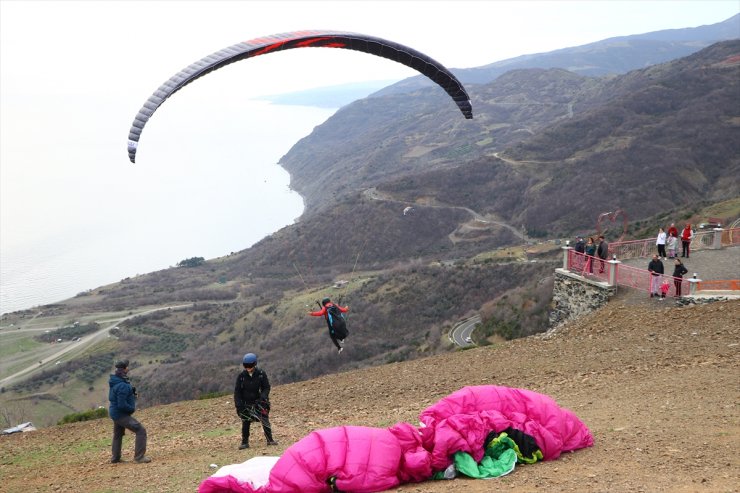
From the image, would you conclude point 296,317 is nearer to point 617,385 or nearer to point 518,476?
point 617,385

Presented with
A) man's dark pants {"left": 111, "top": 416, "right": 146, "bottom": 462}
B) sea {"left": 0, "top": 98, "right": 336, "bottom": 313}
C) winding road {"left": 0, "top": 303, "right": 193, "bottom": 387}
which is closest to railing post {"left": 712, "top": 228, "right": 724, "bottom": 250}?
man's dark pants {"left": 111, "top": 416, "right": 146, "bottom": 462}

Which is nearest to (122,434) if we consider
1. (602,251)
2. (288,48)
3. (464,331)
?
(288,48)

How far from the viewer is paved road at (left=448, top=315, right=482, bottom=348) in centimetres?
2883

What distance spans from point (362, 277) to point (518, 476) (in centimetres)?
5745

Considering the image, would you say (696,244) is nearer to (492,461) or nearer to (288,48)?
(288,48)

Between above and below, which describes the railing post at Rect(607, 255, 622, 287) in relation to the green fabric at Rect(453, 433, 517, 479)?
above

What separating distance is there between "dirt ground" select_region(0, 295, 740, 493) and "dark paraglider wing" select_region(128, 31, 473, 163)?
5.37m

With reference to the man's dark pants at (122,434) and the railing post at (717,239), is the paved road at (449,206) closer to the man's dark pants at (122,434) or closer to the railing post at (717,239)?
the railing post at (717,239)

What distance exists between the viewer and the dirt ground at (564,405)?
6.48 m

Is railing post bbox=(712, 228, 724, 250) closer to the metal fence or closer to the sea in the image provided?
the metal fence

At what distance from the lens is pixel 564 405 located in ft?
34.1

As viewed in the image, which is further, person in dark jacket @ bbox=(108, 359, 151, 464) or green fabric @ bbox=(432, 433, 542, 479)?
person in dark jacket @ bbox=(108, 359, 151, 464)

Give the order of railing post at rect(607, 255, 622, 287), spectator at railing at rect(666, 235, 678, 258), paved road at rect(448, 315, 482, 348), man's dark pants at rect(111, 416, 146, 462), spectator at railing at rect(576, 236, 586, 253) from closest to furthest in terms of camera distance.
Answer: man's dark pants at rect(111, 416, 146, 462)
railing post at rect(607, 255, 622, 287)
spectator at railing at rect(576, 236, 586, 253)
spectator at railing at rect(666, 235, 678, 258)
paved road at rect(448, 315, 482, 348)

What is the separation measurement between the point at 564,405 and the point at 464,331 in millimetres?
21817
